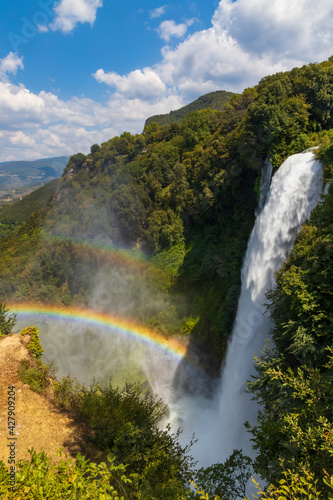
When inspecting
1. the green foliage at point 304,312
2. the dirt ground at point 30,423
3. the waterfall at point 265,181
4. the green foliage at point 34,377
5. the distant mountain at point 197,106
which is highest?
the distant mountain at point 197,106

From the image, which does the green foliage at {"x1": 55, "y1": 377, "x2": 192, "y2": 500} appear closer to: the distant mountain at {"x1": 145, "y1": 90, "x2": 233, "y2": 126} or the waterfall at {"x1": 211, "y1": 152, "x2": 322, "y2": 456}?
the waterfall at {"x1": 211, "y1": 152, "x2": 322, "y2": 456}

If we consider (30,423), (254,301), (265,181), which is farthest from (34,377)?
(265,181)

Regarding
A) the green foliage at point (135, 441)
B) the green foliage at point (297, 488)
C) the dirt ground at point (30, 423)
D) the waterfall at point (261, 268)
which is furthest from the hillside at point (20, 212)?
the green foliage at point (297, 488)

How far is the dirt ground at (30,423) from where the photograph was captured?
10.9m

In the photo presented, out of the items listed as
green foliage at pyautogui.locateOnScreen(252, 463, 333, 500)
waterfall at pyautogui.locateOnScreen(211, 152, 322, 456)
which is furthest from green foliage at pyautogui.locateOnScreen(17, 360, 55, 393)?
green foliage at pyautogui.locateOnScreen(252, 463, 333, 500)

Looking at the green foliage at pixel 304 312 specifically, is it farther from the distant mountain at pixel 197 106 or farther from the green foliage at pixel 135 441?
the distant mountain at pixel 197 106

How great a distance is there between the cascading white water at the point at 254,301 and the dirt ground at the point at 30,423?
32.3ft

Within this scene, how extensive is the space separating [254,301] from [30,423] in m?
13.5

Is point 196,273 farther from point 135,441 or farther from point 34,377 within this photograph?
point 135,441

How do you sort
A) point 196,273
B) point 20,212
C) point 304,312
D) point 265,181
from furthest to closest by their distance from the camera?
point 20,212 < point 196,273 < point 265,181 < point 304,312

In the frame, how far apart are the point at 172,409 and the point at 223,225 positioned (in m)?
18.4

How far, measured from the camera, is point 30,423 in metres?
11.9

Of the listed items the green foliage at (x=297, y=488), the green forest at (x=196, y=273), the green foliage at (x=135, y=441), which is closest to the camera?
the green foliage at (x=297, y=488)

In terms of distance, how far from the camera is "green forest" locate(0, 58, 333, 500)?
6.04m
